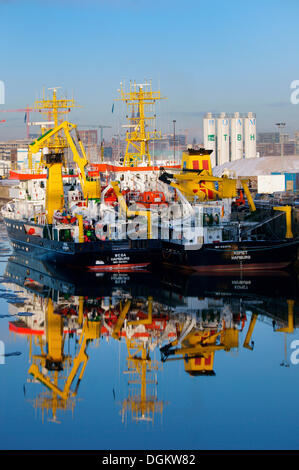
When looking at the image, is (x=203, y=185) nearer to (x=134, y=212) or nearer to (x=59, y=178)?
(x=134, y=212)

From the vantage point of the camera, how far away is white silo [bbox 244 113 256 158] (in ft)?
463

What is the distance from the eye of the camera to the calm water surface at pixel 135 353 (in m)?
15.7

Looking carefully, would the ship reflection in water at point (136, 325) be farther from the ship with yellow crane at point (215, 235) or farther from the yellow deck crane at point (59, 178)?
the yellow deck crane at point (59, 178)

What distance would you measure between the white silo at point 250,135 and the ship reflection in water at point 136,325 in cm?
10645

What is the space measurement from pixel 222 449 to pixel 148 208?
28.4m

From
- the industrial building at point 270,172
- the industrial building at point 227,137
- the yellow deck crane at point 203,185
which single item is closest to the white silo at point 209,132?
the industrial building at point 227,137

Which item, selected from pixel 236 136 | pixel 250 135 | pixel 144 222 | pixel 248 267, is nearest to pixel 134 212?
pixel 144 222

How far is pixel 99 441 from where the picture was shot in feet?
49.9

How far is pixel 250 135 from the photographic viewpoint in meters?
146

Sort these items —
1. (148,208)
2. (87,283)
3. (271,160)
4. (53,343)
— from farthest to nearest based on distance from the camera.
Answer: (271,160), (148,208), (87,283), (53,343)

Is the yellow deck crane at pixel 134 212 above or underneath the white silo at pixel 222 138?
underneath

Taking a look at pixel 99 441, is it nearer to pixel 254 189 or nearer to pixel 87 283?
pixel 87 283

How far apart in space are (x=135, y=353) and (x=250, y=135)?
419 ft

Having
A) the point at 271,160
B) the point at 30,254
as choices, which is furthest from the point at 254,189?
the point at 30,254
